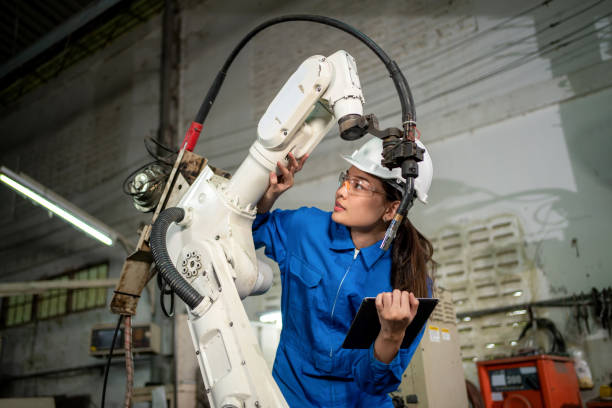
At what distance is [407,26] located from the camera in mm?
4355

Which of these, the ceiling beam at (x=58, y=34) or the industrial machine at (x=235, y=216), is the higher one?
the ceiling beam at (x=58, y=34)

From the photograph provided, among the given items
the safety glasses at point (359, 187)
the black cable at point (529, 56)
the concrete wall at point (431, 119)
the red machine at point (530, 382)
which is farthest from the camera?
the black cable at point (529, 56)

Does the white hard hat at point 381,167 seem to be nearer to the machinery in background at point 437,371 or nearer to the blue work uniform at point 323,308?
the blue work uniform at point 323,308

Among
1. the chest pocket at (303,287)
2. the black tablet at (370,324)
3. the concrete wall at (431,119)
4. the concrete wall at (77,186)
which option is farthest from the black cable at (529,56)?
the concrete wall at (77,186)

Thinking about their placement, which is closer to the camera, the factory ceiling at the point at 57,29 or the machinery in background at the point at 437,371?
the machinery in background at the point at 437,371

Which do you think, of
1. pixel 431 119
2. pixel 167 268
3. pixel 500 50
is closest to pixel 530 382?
pixel 167 268

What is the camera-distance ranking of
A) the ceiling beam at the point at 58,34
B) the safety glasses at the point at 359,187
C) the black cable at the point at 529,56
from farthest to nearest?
the ceiling beam at the point at 58,34
the black cable at the point at 529,56
the safety glasses at the point at 359,187

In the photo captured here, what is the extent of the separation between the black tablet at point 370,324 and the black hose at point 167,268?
0.50 meters

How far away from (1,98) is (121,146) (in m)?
3.72

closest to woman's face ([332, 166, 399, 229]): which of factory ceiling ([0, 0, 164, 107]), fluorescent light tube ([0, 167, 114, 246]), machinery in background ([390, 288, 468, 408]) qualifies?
machinery in background ([390, 288, 468, 408])

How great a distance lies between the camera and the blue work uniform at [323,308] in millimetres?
1534

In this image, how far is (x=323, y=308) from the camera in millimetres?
1647

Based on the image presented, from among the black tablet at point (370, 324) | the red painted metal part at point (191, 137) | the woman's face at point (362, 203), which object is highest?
the red painted metal part at point (191, 137)

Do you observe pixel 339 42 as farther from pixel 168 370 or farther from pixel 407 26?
pixel 168 370
